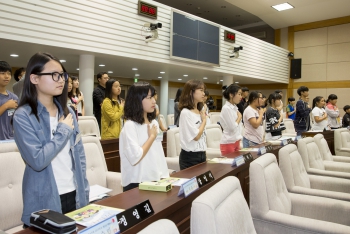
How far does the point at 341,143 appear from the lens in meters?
4.80

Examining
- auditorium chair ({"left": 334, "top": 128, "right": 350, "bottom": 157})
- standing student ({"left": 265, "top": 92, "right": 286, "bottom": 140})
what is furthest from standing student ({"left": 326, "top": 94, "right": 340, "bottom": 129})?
standing student ({"left": 265, "top": 92, "right": 286, "bottom": 140})

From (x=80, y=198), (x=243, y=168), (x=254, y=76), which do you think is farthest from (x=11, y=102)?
(x=254, y=76)

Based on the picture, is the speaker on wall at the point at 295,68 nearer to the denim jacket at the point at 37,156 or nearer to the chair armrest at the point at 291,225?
the chair armrest at the point at 291,225

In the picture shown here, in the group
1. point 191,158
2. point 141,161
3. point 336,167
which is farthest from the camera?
point 336,167

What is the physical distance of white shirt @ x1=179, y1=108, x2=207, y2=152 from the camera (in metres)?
2.56

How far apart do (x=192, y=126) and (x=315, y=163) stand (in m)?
1.67

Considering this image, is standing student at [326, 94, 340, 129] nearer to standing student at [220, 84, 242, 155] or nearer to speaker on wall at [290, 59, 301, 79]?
standing student at [220, 84, 242, 155]

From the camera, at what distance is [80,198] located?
152 centimetres

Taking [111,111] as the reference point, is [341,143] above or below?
below

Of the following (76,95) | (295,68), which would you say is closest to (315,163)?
(76,95)

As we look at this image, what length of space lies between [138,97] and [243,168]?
1136 mm

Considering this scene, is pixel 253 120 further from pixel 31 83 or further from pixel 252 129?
pixel 31 83

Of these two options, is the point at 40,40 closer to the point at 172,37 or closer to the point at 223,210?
the point at 172,37

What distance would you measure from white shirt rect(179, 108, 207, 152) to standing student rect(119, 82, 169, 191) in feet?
2.01
